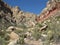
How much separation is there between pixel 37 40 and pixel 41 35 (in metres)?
0.96

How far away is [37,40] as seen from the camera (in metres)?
19.6

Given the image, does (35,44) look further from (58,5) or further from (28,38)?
(58,5)

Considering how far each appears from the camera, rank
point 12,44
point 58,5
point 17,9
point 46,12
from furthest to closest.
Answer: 1. point 17,9
2. point 46,12
3. point 58,5
4. point 12,44

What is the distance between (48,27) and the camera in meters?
22.1

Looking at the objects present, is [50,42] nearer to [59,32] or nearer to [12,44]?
[59,32]

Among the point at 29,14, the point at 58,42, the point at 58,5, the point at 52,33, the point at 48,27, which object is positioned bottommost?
the point at 58,42

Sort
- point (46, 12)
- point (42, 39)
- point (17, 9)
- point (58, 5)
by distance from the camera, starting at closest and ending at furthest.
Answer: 1. point (42, 39)
2. point (58, 5)
3. point (46, 12)
4. point (17, 9)

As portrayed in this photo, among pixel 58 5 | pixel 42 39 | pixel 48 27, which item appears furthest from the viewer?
pixel 58 5

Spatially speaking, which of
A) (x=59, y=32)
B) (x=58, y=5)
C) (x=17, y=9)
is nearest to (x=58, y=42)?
(x=59, y=32)

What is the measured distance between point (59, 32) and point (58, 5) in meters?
9.90

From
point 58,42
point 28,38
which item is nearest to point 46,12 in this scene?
point 28,38

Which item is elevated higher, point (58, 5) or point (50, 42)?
point (58, 5)

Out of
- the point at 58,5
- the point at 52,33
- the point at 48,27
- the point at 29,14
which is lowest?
the point at 52,33

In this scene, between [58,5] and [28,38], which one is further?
[58,5]
